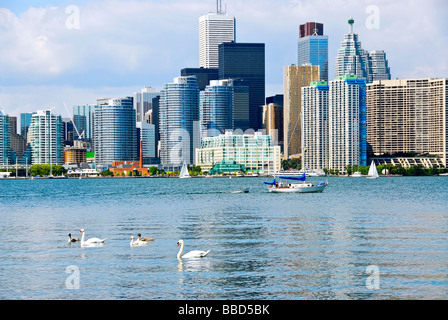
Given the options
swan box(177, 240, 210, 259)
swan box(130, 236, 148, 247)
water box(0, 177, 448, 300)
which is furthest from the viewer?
swan box(130, 236, 148, 247)

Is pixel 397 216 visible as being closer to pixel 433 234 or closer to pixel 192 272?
pixel 433 234

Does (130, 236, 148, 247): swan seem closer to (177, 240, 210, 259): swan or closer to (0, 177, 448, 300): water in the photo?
(0, 177, 448, 300): water

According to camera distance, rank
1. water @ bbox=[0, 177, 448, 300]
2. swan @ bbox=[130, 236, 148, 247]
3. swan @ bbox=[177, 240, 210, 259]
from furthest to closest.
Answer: swan @ bbox=[130, 236, 148, 247], swan @ bbox=[177, 240, 210, 259], water @ bbox=[0, 177, 448, 300]

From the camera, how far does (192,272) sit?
139 feet

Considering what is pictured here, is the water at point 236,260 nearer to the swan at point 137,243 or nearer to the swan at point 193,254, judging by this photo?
the swan at point 193,254

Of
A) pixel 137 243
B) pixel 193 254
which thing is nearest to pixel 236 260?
pixel 193 254

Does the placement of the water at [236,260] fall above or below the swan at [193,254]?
below

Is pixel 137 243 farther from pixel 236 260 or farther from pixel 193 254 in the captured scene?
pixel 236 260

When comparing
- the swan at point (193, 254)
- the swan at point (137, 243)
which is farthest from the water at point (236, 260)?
the swan at point (137, 243)

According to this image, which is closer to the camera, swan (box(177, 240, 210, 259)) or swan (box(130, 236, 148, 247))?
swan (box(177, 240, 210, 259))

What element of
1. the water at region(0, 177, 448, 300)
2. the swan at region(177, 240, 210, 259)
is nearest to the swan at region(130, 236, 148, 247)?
the water at region(0, 177, 448, 300)

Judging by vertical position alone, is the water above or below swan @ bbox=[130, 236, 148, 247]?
below

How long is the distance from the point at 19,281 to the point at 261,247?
19.3 m

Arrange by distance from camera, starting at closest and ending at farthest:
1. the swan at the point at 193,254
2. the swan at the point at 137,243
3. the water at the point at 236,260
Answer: the water at the point at 236,260, the swan at the point at 193,254, the swan at the point at 137,243
